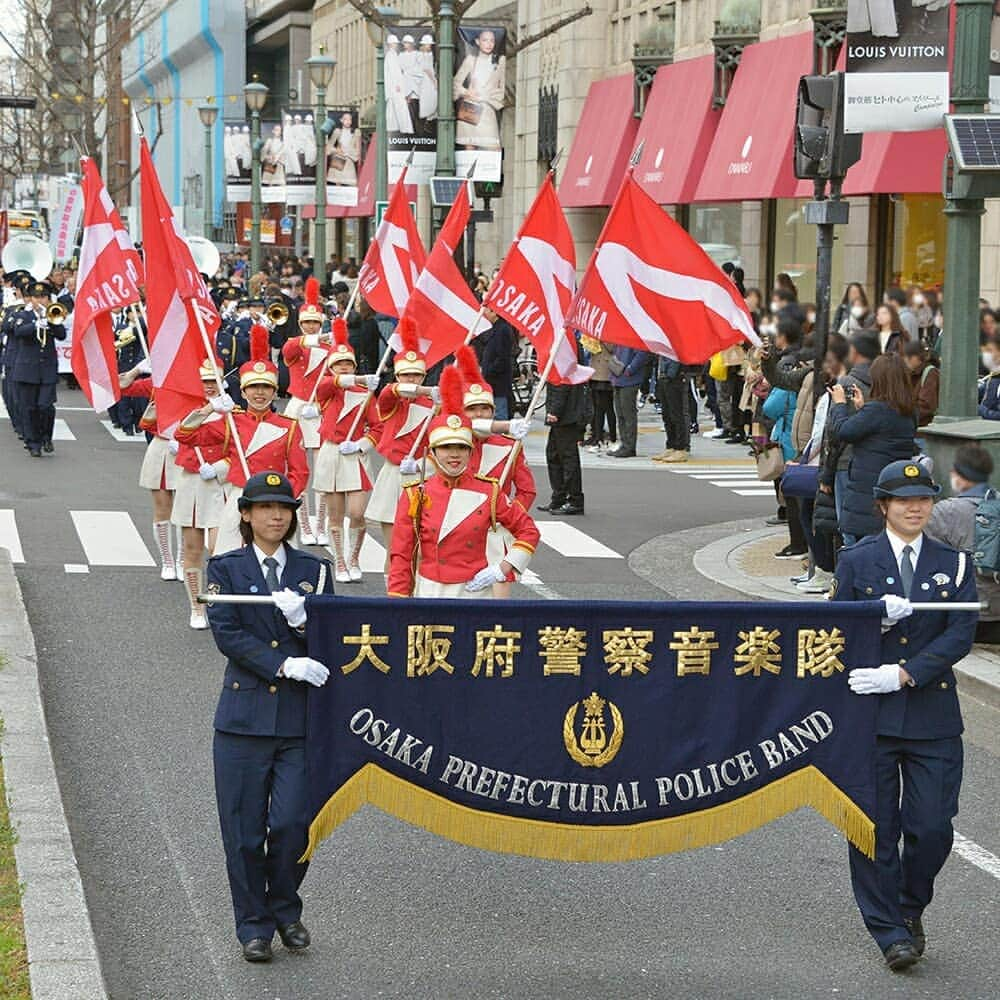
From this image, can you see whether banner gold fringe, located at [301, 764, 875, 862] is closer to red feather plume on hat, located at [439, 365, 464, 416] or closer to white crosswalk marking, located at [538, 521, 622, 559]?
red feather plume on hat, located at [439, 365, 464, 416]

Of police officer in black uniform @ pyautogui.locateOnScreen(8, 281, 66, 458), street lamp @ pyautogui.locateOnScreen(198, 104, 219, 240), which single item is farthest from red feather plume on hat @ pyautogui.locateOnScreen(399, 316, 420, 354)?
street lamp @ pyautogui.locateOnScreen(198, 104, 219, 240)

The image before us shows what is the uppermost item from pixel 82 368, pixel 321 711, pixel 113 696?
pixel 82 368

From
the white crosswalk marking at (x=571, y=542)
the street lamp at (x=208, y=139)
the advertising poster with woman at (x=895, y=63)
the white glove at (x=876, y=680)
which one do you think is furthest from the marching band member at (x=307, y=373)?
the street lamp at (x=208, y=139)

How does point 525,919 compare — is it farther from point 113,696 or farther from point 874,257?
point 874,257

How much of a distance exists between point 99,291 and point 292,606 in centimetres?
653

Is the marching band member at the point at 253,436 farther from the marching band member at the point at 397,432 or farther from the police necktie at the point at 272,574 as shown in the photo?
the police necktie at the point at 272,574

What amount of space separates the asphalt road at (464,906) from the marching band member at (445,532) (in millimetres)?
1143

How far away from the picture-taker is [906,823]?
6828 millimetres

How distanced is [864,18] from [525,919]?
957cm

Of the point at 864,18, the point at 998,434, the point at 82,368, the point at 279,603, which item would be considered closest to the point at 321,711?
the point at 279,603

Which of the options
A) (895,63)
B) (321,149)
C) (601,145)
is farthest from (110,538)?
(321,149)

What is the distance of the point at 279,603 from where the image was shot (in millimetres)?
6586

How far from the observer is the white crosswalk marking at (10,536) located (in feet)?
52.3

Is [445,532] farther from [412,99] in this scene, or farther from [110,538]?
[412,99]
